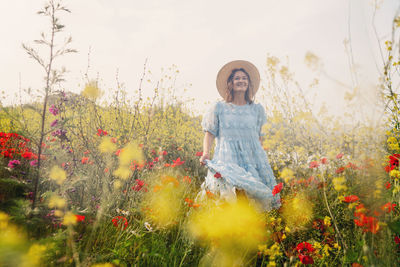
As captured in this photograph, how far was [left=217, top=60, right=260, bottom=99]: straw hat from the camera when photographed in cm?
276

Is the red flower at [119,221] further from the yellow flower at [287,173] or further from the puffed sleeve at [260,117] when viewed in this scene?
the puffed sleeve at [260,117]

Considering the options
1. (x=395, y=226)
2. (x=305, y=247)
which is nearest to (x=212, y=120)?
(x=305, y=247)

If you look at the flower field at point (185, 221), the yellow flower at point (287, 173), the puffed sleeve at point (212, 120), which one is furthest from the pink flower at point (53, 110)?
the yellow flower at point (287, 173)

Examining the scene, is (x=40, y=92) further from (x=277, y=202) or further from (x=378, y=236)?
(x=277, y=202)

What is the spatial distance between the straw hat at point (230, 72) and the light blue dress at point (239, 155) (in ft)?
1.15

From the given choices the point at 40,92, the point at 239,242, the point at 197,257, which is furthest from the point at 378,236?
the point at 40,92

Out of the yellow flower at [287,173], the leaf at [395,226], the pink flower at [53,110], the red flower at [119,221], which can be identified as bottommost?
the red flower at [119,221]

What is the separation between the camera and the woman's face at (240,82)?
2.57 meters

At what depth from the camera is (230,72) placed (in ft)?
9.12

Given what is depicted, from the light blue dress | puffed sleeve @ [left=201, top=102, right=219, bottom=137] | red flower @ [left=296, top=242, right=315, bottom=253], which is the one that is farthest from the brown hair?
red flower @ [left=296, top=242, right=315, bottom=253]

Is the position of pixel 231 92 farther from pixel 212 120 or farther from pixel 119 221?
pixel 119 221

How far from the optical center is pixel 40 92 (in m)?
1.08

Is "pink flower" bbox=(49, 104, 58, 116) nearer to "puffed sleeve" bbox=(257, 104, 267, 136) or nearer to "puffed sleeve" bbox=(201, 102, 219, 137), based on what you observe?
"puffed sleeve" bbox=(201, 102, 219, 137)

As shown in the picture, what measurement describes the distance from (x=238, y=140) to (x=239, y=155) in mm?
168
